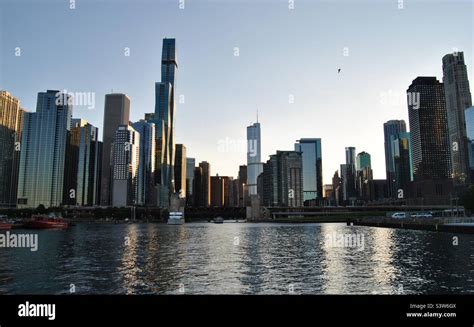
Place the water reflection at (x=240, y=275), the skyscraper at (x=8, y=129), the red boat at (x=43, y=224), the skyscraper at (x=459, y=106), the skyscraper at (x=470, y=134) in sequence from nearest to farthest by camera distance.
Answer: the water reflection at (x=240, y=275) → the skyscraper at (x=8, y=129) → the red boat at (x=43, y=224) → the skyscraper at (x=470, y=134) → the skyscraper at (x=459, y=106)

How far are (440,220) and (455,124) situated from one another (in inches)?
4356

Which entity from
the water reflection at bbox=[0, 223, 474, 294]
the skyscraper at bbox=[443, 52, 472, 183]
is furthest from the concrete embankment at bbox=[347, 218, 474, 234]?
the skyscraper at bbox=[443, 52, 472, 183]

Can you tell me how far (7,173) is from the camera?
7131 inches

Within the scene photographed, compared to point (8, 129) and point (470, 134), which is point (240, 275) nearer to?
point (8, 129)

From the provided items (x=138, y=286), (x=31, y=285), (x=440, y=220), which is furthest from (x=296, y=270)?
(x=440, y=220)

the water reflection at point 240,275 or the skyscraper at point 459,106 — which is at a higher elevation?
the skyscraper at point 459,106

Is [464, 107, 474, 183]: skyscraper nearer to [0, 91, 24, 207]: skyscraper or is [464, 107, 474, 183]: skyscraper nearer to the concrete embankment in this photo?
the concrete embankment

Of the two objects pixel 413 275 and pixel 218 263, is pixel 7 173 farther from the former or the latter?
pixel 413 275

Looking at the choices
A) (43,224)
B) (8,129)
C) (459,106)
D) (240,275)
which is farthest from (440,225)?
(8,129)

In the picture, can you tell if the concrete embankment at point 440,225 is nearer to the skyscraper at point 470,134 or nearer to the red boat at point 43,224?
the skyscraper at point 470,134

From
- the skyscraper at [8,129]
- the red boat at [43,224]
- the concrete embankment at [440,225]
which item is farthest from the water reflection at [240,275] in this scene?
the red boat at [43,224]

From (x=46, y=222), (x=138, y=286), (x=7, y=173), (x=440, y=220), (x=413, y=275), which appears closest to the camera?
(x=138, y=286)

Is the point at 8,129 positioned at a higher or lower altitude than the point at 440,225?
higher
